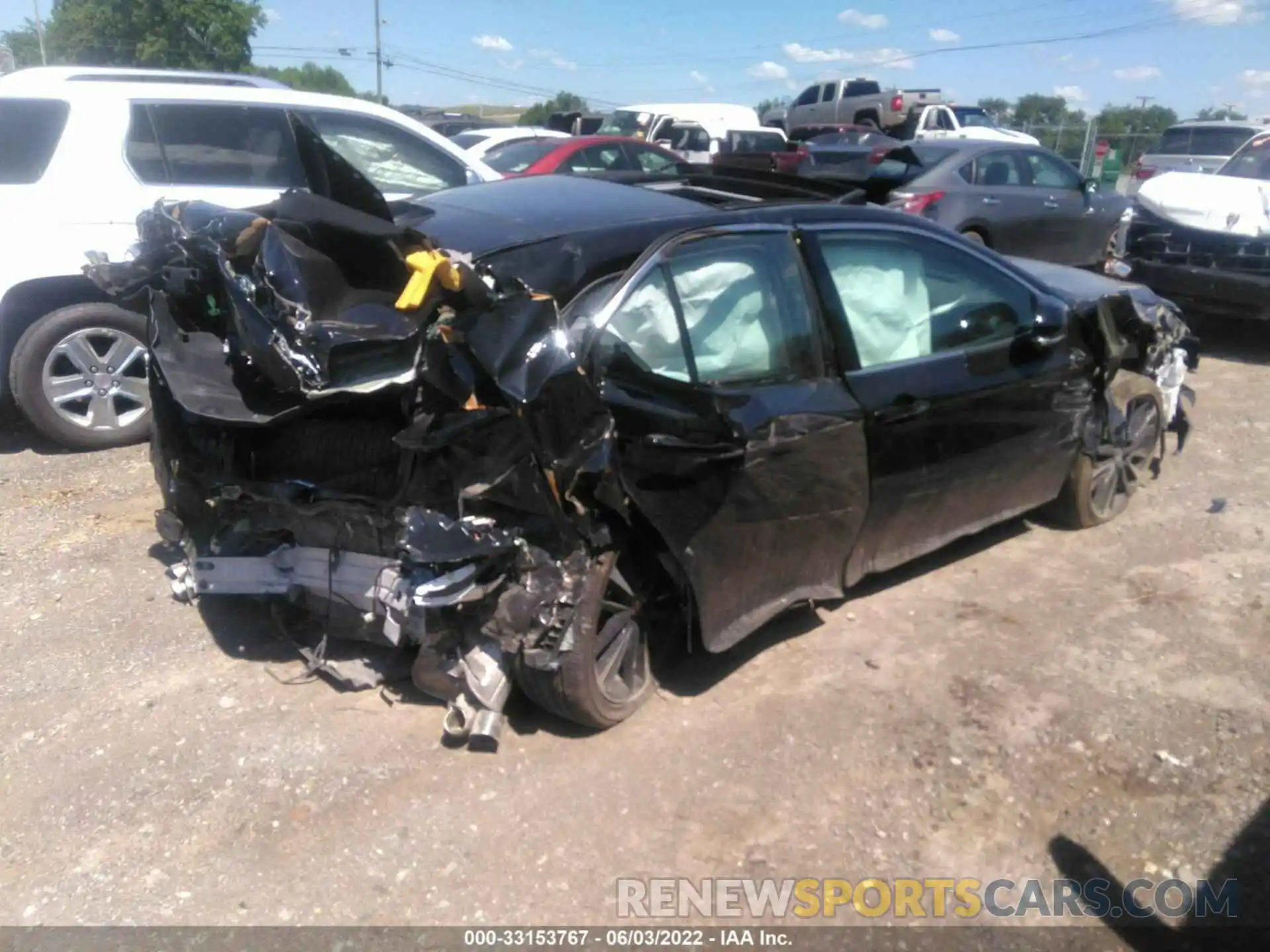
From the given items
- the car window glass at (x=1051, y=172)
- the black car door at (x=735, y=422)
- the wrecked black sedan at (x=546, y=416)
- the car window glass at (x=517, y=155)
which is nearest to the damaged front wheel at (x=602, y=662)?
the wrecked black sedan at (x=546, y=416)

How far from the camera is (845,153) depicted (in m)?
15.4

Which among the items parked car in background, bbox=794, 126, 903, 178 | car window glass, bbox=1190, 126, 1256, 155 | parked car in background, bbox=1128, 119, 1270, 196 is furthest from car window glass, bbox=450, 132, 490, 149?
car window glass, bbox=1190, 126, 1256, 155

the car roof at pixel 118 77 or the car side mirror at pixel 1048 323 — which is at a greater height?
the car roof at pixel 118 77

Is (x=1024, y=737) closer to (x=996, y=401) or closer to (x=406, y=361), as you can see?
(x=996, y=401)

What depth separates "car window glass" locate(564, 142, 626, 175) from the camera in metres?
12.0

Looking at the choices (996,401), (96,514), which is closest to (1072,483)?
(996,401)

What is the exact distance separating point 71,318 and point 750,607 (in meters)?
4.19

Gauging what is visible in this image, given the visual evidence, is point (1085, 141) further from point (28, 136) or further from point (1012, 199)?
point (28, 136)

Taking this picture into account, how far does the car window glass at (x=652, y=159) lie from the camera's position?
1293 cm

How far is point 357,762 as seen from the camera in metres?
3.35

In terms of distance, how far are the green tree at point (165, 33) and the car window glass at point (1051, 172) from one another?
53827mm

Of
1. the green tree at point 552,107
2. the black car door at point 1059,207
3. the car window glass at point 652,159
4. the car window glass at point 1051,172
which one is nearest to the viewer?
the black car door at point 1059,207

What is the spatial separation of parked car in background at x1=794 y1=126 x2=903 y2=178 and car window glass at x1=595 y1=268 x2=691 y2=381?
344 inches

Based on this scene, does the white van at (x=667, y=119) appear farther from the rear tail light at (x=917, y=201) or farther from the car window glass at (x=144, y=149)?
the car window glass at (x=144, y=149)
